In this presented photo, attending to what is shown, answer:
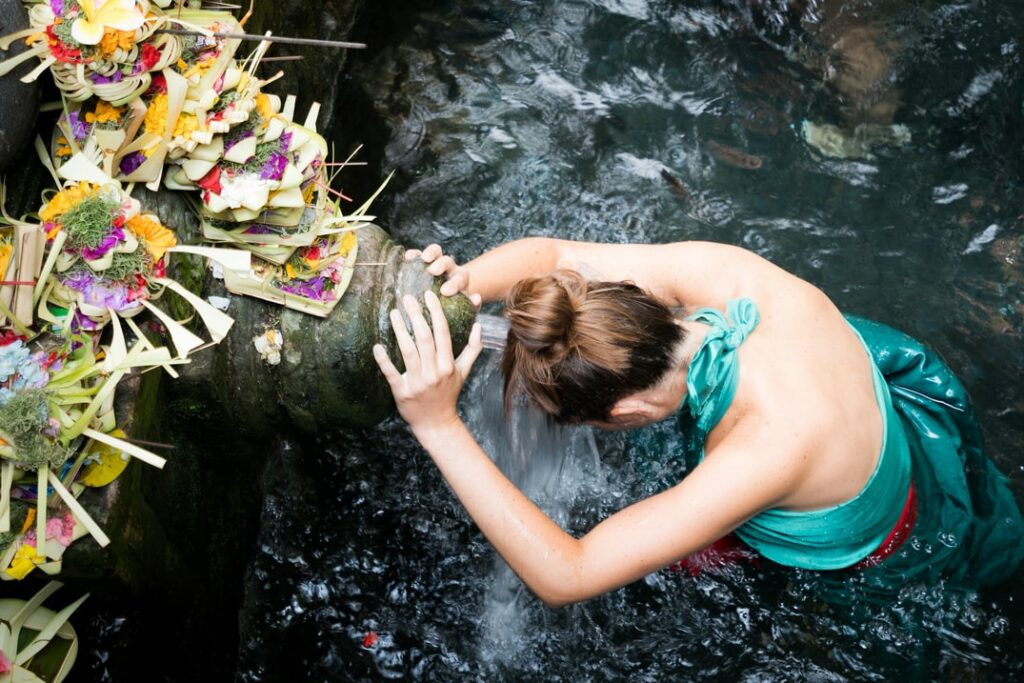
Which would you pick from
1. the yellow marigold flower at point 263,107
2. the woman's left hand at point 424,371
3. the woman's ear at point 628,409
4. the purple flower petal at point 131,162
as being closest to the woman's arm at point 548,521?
the woman's left hand at point 424,371

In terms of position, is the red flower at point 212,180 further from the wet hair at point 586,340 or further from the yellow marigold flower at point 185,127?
the wet hair at point 586,340

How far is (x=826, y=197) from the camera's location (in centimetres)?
400

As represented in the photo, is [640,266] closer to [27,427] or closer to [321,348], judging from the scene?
[321,348]

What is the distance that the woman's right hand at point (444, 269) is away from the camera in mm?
2336

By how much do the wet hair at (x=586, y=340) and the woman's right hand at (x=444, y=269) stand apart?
0.15 m

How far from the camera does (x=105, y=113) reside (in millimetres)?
2094

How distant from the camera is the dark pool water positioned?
9.66ft

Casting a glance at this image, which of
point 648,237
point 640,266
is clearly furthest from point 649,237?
point 640,266

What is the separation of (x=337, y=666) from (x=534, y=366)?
130 centimetres

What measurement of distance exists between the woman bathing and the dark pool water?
371 mm

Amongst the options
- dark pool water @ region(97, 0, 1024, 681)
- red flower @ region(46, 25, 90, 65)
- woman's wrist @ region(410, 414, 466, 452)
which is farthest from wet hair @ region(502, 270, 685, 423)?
red flower @ region(46, 25, 90, 65)

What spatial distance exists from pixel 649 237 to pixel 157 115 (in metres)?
2.20

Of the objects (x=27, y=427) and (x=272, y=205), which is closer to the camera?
(x=27, y=427)

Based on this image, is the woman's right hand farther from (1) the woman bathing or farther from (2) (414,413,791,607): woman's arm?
(2) (414,413,791,607): woman's arm
